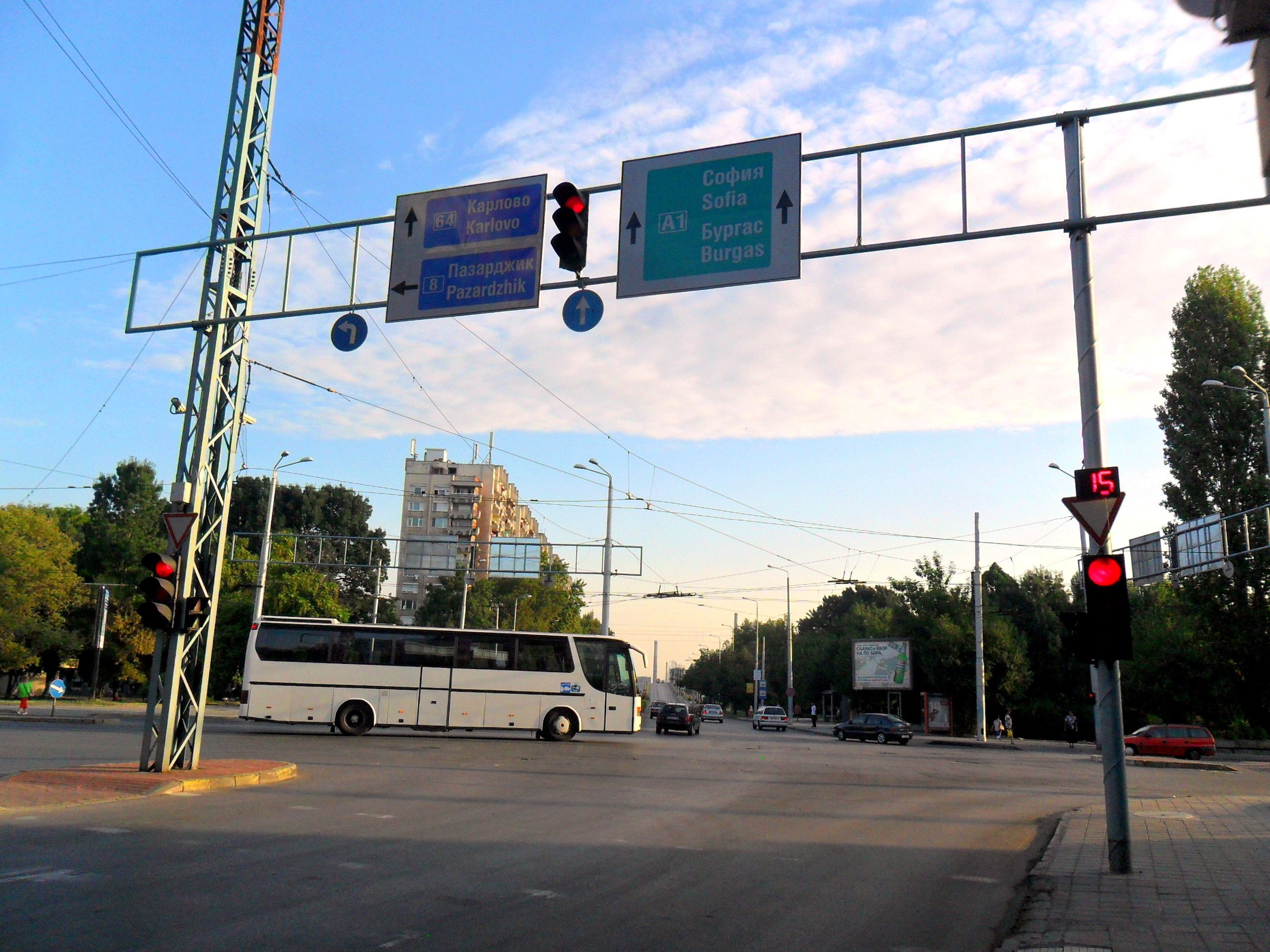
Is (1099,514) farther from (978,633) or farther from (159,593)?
(978,633)

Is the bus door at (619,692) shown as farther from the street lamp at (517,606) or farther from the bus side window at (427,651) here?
the street lamp at (517,606)

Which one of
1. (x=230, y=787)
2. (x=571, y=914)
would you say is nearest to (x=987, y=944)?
(x=571, y=914)

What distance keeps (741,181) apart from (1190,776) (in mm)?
20715

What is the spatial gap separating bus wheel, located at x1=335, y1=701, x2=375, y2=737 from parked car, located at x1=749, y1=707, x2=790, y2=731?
31344 mm

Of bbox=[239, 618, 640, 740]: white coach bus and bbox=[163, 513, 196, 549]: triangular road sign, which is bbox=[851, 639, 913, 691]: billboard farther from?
bbox=[163, 513, 196, 549]: triangular road sign

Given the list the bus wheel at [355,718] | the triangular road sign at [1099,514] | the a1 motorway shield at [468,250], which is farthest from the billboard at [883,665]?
the triangular road sign at [1099,514]

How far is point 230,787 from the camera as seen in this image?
44.3ft

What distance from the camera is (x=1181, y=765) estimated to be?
1183 inches

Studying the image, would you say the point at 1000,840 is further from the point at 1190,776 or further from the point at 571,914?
the point at 1190,776

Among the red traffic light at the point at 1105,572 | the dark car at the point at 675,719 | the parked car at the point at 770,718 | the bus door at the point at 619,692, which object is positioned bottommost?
the parked car at the point at 770,718

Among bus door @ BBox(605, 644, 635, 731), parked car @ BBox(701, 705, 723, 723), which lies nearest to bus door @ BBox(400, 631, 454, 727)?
bus door @ BBox(605, 644, 635, 731)

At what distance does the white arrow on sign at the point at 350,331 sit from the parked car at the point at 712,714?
192 ft

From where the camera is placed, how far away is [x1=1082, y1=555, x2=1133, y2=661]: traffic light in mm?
9008

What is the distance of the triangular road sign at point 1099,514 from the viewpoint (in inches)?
367
